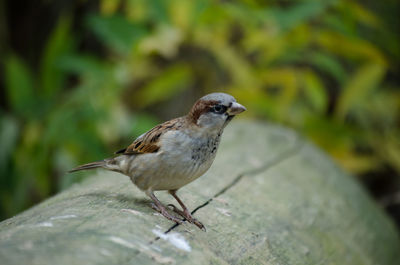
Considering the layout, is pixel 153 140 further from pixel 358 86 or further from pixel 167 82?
pixel 358 86

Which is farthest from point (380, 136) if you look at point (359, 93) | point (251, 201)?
point (251, 201)

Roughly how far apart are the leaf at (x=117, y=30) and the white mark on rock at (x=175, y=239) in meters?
2.76

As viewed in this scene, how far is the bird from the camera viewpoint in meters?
2.65

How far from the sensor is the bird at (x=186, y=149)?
2.65 metres

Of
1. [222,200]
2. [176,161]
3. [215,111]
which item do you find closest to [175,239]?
[176,161]

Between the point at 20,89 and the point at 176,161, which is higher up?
the point at 20,89

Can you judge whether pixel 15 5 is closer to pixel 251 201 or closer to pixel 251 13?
pixel 251 13

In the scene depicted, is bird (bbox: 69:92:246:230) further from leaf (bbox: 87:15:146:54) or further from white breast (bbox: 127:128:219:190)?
leaf (bbox: 87:15:146:54)

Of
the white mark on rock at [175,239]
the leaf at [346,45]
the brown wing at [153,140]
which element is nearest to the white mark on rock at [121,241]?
the white mark on rock at [175,239]

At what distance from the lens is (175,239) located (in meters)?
2.22

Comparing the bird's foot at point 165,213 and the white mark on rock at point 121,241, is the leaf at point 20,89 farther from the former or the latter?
the white mark on rock at point 121,241

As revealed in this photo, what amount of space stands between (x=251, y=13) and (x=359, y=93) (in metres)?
1.85

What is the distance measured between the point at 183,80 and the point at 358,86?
79.9 inches

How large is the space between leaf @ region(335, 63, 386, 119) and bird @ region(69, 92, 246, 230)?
11.8 feet
